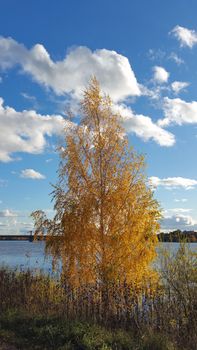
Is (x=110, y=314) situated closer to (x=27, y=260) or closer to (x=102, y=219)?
(x=102, y=219)

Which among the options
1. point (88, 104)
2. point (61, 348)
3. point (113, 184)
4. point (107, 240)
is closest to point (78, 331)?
point (61, 348)

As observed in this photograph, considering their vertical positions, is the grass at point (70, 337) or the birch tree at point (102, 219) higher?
the birch tree at point (102, 219)

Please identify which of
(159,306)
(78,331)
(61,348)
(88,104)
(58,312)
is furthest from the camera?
(88,104)

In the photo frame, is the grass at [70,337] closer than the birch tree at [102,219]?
Yes

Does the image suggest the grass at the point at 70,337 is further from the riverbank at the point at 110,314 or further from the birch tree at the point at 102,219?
the birch tree at the point at 102,219

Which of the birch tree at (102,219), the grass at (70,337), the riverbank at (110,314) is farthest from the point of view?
the birch tree at (102,219)

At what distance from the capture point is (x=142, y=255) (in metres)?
12.5

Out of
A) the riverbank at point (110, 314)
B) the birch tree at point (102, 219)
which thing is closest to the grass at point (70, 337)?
the riverbank at point (110, 314)

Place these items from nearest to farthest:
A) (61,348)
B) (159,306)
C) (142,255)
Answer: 1. (61,348)
2. (159,306)
3. (142,255)

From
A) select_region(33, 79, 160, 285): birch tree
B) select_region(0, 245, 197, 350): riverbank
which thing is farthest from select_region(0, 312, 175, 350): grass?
select_region(33, 79, 160, 285): birch tree

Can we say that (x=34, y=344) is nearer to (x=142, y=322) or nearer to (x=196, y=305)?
(x=142, y=322)

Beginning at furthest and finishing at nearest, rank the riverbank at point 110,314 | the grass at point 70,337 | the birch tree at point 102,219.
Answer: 1. the birch tree at point 102,219
2. the riverbank at point 110,314
3. the grass at point 70,337

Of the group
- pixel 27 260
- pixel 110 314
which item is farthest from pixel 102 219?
pixel 27 260

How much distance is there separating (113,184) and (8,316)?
17.1ft
